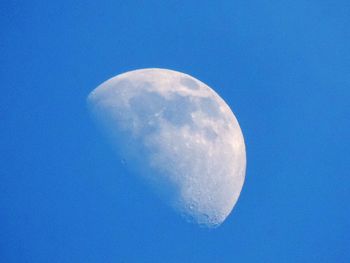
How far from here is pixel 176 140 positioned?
723cm

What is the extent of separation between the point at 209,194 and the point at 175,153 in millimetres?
1047

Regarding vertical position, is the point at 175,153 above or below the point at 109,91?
below

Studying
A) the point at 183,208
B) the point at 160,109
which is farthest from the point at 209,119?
the point at 183,208

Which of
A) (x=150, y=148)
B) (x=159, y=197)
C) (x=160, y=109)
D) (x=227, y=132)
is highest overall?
(x=227, y=132)

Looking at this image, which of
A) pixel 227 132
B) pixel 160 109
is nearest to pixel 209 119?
pixel 227 132

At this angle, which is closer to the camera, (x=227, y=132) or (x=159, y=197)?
(x=159, y=197)

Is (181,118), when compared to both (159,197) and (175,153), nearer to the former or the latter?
(175,153)

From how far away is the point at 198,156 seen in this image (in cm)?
732

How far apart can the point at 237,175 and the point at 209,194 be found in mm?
1005

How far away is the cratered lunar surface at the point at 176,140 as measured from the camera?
7117 millimetres

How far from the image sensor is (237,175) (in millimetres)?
8219

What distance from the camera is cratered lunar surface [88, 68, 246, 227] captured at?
7.12 metres

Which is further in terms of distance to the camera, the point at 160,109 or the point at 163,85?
the point at 163,85

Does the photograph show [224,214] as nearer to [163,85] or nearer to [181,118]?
[181,118]
